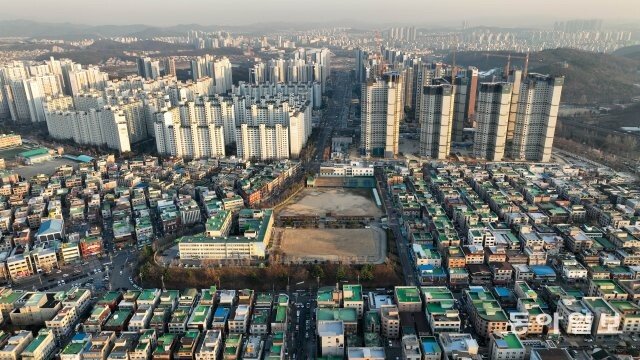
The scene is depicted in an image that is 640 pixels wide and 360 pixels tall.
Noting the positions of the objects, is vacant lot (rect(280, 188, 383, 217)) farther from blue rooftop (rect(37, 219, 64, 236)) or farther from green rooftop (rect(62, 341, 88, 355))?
green rooftop (rect(62, 341, 88, 355))

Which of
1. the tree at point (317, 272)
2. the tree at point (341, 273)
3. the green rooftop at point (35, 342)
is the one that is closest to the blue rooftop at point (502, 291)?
the tree at point (341, 273)

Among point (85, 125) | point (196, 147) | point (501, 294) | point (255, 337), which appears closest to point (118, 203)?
point (196, 147)

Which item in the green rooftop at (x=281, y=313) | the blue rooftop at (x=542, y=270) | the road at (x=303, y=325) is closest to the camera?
the road at (x=303, y=325)

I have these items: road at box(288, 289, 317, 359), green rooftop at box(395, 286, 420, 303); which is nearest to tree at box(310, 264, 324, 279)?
road at box(288, 289, 317, 359)

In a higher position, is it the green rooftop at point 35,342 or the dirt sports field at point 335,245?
the green rooftop at point 35,342

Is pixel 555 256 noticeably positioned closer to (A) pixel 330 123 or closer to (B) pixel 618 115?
(A) pixel 330 123

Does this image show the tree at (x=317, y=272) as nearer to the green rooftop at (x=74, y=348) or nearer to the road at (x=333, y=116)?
the green rooftop at (x=74, y=348)

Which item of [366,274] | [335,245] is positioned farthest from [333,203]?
[366,274]
